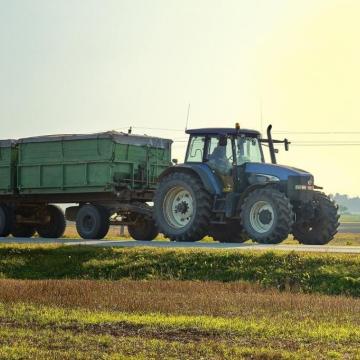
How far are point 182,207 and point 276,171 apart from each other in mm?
3030

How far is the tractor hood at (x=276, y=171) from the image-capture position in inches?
856

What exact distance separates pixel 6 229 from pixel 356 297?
1566cm

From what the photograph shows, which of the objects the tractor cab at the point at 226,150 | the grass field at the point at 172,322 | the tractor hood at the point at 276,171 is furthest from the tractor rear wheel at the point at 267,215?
the grass field at the point at 172,322

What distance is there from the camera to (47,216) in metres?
29.2

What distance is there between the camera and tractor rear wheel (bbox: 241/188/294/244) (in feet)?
68.3

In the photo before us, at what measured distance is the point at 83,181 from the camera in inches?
1037

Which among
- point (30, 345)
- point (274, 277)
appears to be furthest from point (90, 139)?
point (30, 345)

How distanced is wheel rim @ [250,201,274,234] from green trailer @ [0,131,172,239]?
16.6ft

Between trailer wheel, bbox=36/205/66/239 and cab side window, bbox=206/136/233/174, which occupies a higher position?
cab side window, bbox=206/136/233/174

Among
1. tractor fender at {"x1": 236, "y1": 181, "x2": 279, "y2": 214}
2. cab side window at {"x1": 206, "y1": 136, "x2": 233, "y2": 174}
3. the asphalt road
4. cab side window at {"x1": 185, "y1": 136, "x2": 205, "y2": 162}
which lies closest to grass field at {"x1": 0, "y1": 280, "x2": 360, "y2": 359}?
tractor fender at {"x1": 236, "y1": 181, "x2": 279, "y2": 214}

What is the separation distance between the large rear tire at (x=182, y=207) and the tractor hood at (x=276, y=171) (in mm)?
1393

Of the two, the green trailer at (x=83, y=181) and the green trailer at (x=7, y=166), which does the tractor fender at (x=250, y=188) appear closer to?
the green trailer at (x=83, y=181)

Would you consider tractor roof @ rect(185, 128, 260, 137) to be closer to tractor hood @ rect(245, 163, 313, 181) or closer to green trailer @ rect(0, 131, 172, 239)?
tractor hood @ rect(245, 163, 313, 181)

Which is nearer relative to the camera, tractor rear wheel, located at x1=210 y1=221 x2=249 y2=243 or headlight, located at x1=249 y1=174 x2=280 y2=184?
headlight, located at x1=249 y1=174 x2=280 y2=184
